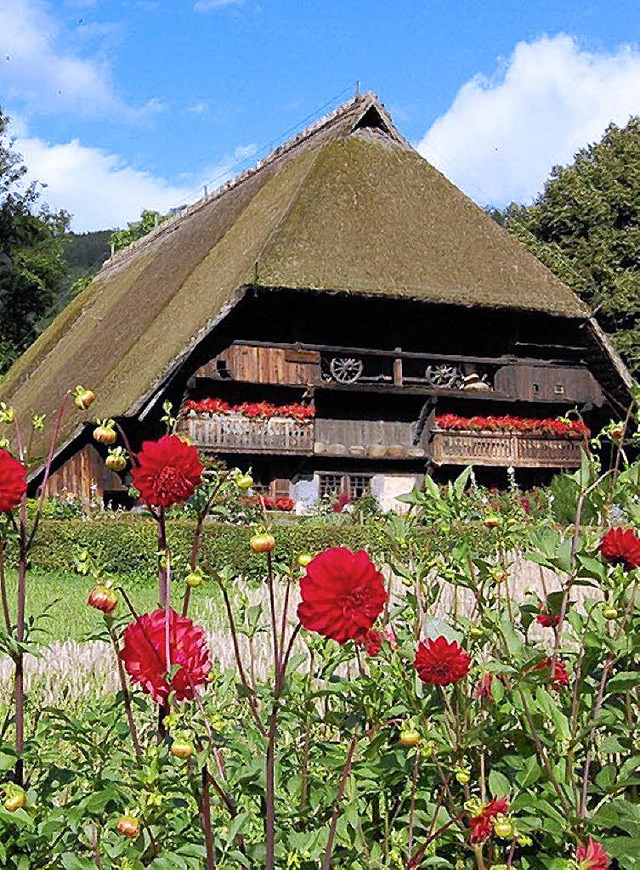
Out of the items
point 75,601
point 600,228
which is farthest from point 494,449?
point 600,228

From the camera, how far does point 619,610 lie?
8.94ft

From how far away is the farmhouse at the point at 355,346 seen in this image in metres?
18.4

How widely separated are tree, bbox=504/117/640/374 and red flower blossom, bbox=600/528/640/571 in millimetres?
30384

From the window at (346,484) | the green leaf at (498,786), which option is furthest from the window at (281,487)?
the green leaf at (498,786)

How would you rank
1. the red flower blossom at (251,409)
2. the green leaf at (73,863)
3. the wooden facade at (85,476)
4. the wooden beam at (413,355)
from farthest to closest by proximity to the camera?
the wooden facade at (85,476), the wooden beam at (413,355), the red flower blossom at (251,409), the green leaf at (73,863)

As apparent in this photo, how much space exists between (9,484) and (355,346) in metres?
18.1

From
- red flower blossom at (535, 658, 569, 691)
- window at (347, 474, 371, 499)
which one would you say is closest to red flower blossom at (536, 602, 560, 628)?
red flower blossom at (535, 658, 569, 691)

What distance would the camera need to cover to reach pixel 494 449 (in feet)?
66.1

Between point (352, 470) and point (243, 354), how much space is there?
3.25 metres

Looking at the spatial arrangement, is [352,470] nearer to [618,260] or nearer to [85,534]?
[85,534]

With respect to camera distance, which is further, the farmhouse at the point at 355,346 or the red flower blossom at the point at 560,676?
the farmhouse at the point at 355,346

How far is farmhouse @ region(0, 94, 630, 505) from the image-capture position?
723 inches

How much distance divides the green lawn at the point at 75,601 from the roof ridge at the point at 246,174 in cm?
1311

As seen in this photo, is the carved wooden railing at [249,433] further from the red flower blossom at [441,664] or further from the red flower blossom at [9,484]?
the red flower blossom at [441,664]
